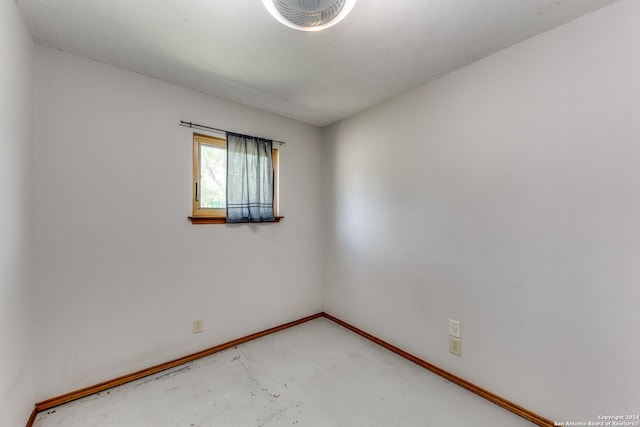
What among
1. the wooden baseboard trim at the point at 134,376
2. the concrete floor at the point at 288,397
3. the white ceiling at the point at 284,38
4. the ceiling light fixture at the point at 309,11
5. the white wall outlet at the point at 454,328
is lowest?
the concrete floor at the point at 288,397

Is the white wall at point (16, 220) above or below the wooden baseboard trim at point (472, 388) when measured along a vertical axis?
above

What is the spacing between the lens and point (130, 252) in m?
1.77

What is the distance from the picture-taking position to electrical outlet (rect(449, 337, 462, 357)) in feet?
5.70

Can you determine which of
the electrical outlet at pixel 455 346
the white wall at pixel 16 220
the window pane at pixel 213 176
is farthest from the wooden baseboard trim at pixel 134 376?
the electrical outlet at pixel 455 346

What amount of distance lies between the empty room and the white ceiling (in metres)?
0.01

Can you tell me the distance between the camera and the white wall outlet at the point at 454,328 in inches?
68.9

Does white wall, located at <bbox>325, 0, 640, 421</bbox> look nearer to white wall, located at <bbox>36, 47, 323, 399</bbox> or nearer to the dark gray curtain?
the dark gray curtain

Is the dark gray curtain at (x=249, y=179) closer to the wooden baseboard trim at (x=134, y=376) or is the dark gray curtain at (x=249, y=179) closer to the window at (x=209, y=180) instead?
the window at (x=209, y=180)

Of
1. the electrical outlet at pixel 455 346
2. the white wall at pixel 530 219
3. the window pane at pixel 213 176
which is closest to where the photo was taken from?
the white wall at pixel 530 219

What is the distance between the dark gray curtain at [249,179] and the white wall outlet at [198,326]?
88 cm

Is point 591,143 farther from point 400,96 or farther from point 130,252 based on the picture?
point 130,252

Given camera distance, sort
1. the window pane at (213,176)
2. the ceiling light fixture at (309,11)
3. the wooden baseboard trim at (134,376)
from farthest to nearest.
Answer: the window pane at (213,176), the wooden baseboard trim at (134,376), the ceiling light fixture at (309,11)

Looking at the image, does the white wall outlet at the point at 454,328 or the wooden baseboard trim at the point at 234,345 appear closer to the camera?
the wooden baseboard trim at the point at 234,345

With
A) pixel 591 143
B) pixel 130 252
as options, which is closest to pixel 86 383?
pixel 130 252
